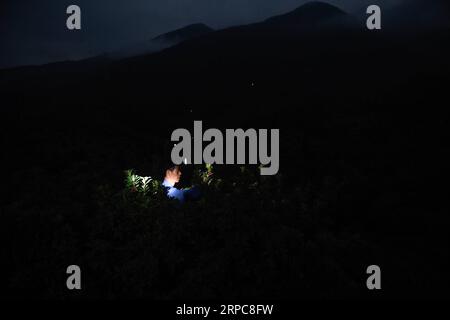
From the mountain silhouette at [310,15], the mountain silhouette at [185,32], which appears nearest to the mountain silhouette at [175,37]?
the mountain silhouette at [185,32]

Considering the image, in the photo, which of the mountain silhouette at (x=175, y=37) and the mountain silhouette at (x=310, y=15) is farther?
the mountain silhouette at (x=175, y=37)

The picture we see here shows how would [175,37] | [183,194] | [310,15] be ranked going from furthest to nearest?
[175,37], [310,15], [183,194]

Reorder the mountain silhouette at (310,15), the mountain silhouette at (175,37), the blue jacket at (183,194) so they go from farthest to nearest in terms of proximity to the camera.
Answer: the mountain silhouette at (175,37), the mountain silhouette at (310,15), the blue jacket at (183,194)

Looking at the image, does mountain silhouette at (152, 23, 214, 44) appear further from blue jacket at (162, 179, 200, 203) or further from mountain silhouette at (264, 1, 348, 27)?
blue jacket at (162, 179, 200, 203)

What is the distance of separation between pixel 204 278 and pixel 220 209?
129 cm

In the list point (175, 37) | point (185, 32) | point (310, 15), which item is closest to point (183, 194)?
point (310, 15)

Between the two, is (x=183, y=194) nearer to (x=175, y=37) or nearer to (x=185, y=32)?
(x=175, y=37)

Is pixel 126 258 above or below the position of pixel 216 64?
below

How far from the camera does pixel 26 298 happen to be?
4.29m

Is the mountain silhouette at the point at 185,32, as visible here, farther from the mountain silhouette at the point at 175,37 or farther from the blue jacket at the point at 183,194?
the blue jacket at the point at 183,194

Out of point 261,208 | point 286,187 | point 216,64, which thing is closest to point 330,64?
point 216,64

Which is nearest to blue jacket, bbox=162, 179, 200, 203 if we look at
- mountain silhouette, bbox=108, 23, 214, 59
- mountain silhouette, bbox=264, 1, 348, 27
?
mountain silhouette, bbox=264, 1, 348, 27

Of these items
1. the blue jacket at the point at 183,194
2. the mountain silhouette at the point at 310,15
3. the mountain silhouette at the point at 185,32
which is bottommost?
the blue jacket at the point at 183,194
